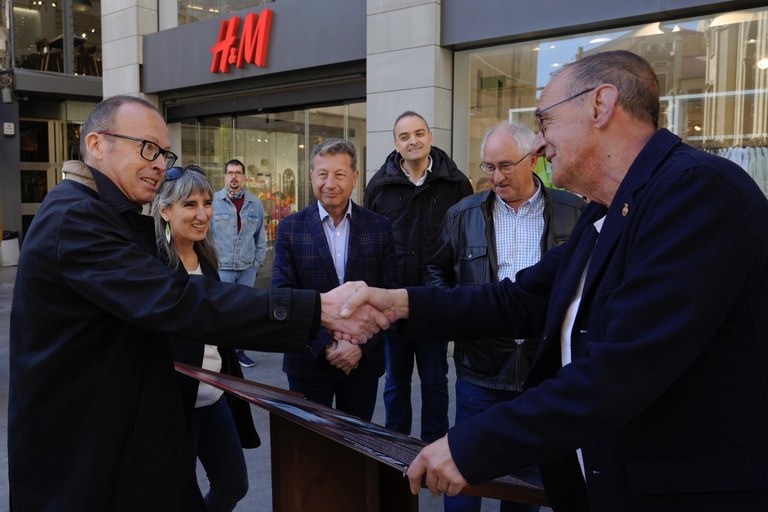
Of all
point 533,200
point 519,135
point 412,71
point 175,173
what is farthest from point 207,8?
point 533,200

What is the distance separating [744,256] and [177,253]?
2492 millimetres

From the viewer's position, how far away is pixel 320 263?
3750mm

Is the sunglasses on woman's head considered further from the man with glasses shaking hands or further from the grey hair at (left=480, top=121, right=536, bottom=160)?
the grey hair at (left=480, top=121, right=536, bottom=160)

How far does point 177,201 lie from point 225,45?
27.3ft

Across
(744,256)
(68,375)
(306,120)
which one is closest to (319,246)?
(68,375)

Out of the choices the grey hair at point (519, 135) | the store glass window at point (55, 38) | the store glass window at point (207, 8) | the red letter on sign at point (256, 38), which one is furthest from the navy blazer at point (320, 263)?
the store glass window at point (55, 38)

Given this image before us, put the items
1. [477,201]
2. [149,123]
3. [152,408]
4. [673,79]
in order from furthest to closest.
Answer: [673,79]
[477,201]
[149,123]
[152,408]

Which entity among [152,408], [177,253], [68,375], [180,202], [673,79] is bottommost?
[152,408]

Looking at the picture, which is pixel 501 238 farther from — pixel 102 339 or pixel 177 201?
pixel 102 339

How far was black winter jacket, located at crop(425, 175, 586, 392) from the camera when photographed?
3.34 meters

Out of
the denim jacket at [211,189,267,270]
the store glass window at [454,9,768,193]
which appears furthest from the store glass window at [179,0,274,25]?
the store glass window at [454,9,768,193]

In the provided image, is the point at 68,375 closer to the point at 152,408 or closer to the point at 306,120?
the point at 152,408

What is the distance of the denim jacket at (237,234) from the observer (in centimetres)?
738

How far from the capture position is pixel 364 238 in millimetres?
3859
